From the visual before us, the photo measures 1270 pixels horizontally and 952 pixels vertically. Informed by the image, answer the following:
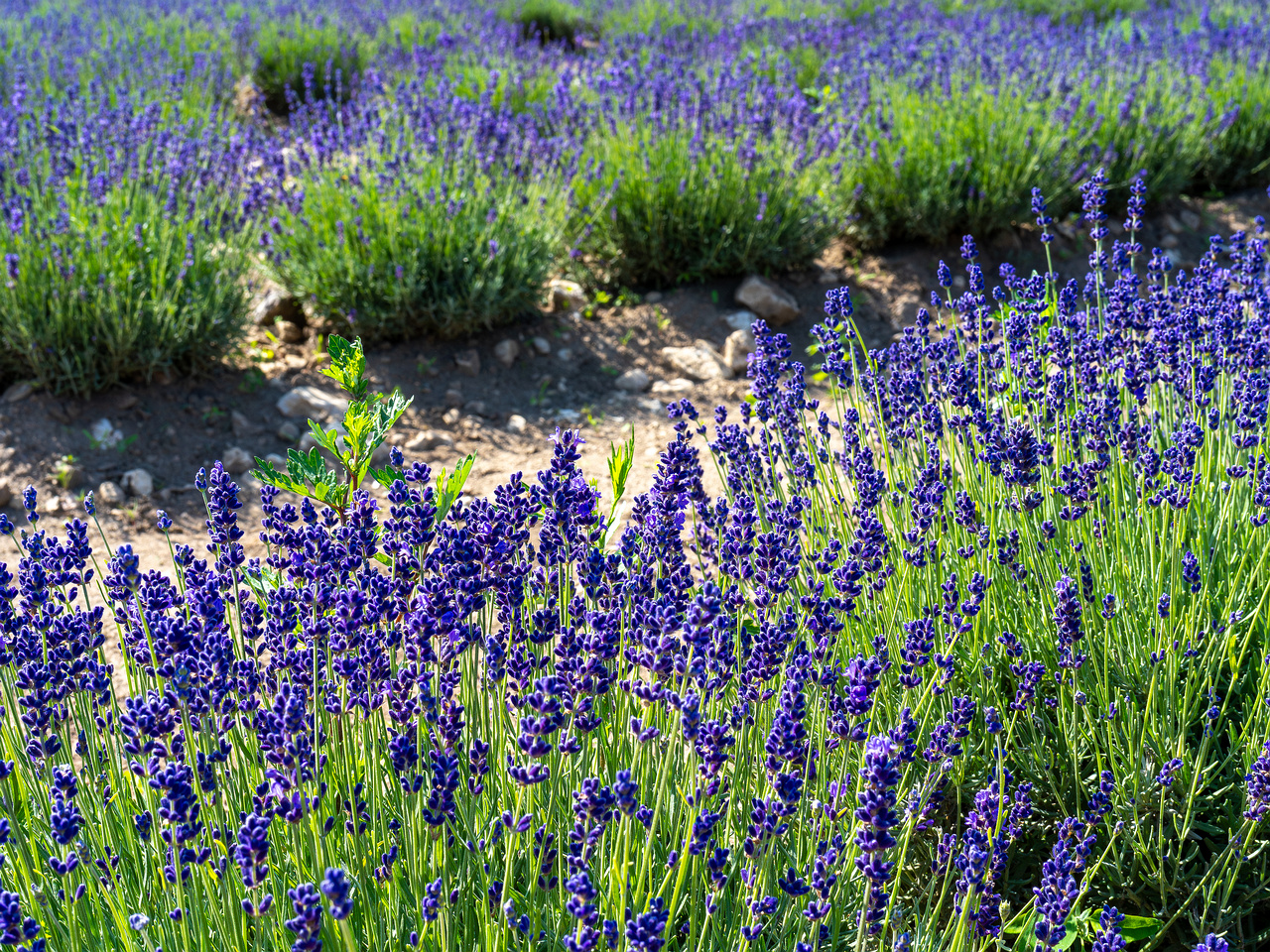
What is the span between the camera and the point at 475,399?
4.97 m

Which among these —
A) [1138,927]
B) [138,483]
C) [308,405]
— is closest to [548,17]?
[308,405]

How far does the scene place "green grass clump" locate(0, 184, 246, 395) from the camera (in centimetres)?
418

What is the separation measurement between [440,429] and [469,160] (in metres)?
1.69

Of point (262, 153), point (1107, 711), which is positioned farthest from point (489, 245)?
point (1107, 711)

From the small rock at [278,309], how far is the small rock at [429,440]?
1199 millimetres

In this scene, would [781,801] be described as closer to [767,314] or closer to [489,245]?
[489,245]

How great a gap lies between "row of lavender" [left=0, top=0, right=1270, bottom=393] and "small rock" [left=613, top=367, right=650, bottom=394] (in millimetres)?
657

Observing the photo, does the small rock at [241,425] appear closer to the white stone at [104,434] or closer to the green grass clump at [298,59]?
the white stone at [104,434]

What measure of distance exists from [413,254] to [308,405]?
2.78 feet

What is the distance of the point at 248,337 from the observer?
5098 mm

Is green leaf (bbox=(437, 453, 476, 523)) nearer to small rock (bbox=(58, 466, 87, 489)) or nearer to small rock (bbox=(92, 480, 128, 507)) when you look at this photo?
small rock (bbox=(92, 480, 128, 507))

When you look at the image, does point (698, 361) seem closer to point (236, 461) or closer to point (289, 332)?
point (289, 332)

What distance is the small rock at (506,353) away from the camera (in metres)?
5.21

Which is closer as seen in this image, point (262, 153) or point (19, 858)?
point (19, 858)
